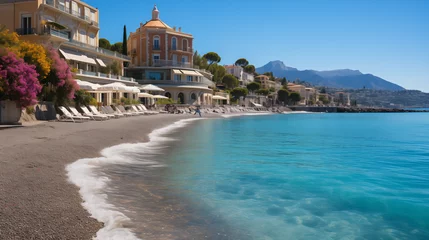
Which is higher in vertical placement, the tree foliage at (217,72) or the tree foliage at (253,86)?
the tree foliage at (217,72)

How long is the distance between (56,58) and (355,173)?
710 inches

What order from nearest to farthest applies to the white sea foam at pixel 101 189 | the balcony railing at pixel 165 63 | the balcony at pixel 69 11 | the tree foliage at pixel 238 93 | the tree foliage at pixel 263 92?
1. the white sea foam at pixel 101 189
2. the balcony at pixel 69 11
3. the balcony railing at pixel 165 63
4. the tree foliage at pixel 238 93
5. the tree foliage at pixel 263 92

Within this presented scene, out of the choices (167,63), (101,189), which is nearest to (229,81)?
(167,63)

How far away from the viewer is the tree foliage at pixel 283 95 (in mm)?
114344

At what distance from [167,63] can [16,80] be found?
44.3 m

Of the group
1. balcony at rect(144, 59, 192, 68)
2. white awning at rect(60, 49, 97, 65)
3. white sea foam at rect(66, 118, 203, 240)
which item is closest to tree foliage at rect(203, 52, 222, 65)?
balcony at rect(144, 59, 192, 68)

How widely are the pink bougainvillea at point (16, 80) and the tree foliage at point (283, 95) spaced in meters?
102

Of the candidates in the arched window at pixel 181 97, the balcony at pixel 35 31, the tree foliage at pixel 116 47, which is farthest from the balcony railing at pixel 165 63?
the balcony at pixel 35 31

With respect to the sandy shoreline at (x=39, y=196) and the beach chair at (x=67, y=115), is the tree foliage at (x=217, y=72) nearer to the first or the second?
the beach chair at (x=67, y=115)

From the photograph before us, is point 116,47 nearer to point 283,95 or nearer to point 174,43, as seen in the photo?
point 174,43

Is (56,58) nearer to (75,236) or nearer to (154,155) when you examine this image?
(154,155)

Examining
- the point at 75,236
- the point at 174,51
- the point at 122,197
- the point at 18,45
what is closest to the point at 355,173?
the point at 122,197

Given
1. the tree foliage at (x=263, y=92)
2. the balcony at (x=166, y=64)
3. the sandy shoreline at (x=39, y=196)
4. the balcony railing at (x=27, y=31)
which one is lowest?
the sandy shoreline at (x=39, y=196)

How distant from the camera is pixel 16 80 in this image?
1605 cm
